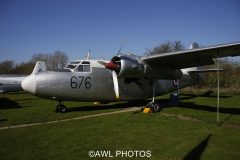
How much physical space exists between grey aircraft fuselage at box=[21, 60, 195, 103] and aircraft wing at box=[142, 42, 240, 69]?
86.4 inches

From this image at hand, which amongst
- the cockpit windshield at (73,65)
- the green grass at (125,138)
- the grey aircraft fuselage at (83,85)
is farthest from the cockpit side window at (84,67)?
the green grass at (125,138)

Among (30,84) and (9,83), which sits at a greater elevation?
(9,83)

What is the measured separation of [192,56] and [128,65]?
351cm

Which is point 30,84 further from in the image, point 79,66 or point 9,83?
point 9,83

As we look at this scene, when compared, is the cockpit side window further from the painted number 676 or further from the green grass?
the green grass

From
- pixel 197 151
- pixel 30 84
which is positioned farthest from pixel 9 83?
pixel 197 151

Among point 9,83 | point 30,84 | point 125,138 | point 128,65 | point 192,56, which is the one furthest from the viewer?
point 9,83

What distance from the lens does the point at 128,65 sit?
1254 centimetres

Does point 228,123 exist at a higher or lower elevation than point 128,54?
lower

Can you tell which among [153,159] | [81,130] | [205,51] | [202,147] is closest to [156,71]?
[205,51]

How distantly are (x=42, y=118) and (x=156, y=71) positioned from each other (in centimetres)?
687

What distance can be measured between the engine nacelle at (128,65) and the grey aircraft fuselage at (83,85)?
6.26 ft

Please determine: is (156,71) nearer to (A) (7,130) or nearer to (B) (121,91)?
(B) (121,91)

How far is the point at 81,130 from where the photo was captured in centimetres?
979
